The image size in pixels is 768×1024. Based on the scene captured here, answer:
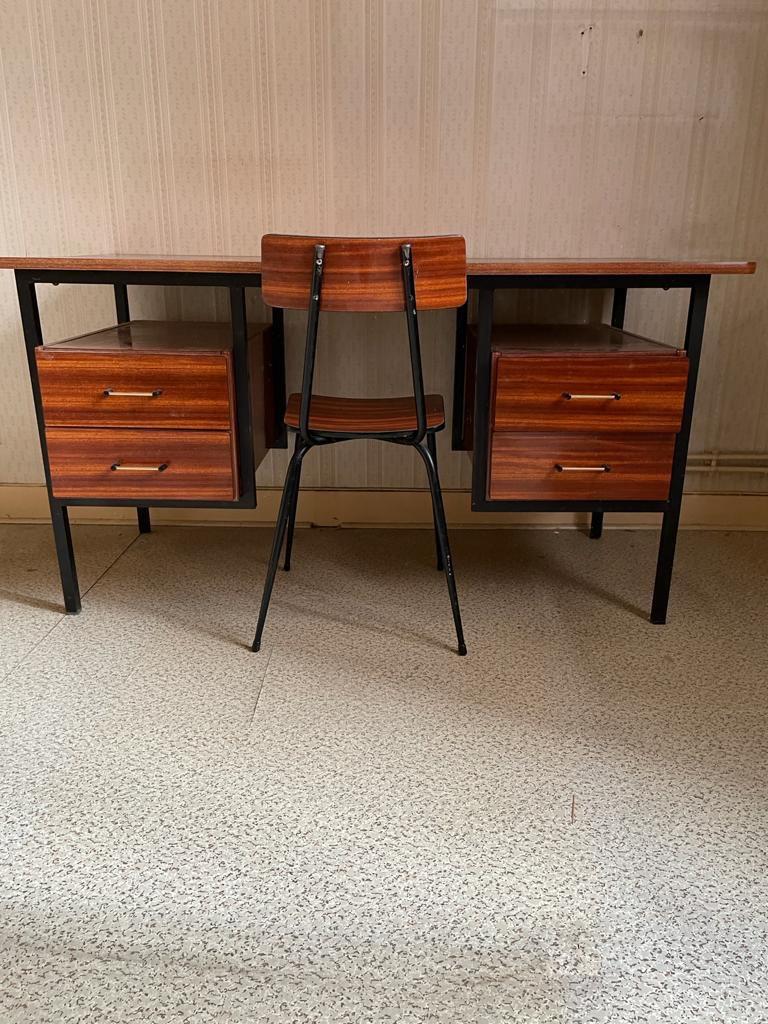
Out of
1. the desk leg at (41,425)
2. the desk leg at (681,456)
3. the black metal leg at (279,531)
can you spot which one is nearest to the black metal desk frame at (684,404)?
the desk leg at (681,456)

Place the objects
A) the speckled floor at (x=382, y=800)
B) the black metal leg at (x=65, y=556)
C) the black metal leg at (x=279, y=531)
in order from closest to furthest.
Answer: the speckled floor at (x=382, y=800), the black metal leg at (x=279, y=531), the black metal leg at (x=65, y=556)

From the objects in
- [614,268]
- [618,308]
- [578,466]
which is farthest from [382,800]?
[618,308]

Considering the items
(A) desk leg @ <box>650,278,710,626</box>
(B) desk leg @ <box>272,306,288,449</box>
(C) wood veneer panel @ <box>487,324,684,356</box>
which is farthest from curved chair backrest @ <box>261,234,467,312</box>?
(B) desk leg @ <box>272,306,288,449</box>

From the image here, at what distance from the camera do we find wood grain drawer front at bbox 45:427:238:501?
170 centimetres

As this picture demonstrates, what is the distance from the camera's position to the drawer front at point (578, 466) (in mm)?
1688

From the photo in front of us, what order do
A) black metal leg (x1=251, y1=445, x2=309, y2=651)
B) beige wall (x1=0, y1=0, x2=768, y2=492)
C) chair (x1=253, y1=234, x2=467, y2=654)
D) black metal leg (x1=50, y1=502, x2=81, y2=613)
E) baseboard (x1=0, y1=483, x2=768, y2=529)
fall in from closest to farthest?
chair (x1=253, y1=234, x2=467, y2=654) < black metal leg (x1=251, y1=445, x2=309, y2=651) < black metal leg (x1=50, y1=502, x2=81, y2=613) < beige wall (x1=0, y1=0, x2=768, y2=492) < baseboard (x1=0, y1=483, x2=768, y2=529)

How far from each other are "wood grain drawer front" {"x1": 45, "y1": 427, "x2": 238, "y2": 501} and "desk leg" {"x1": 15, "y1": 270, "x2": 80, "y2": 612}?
0.17 feet

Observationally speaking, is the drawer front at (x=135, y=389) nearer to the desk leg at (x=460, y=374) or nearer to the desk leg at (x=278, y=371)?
the desk leg at (x=278, y=371)

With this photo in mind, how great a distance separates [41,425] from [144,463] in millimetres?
232

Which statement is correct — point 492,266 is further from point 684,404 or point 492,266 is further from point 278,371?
point 278,371

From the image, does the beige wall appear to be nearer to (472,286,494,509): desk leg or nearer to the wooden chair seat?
the wooden chair seat

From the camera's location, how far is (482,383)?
1660 mm

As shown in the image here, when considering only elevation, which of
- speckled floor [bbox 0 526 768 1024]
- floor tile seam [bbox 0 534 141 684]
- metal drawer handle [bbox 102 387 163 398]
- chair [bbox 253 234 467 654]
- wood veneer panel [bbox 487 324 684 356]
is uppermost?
chair [bbox 253 234 467 654]

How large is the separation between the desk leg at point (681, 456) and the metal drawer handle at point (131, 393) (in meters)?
1.08
